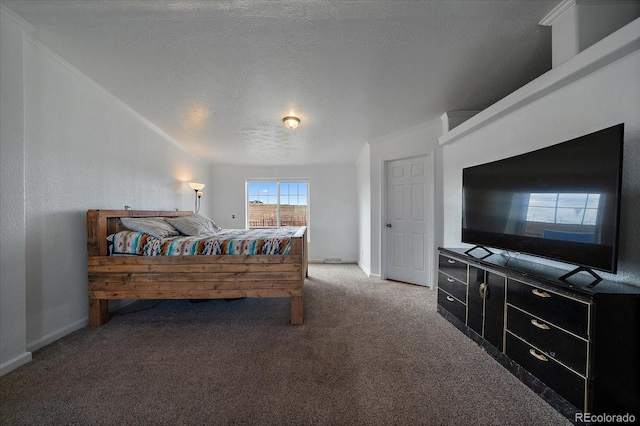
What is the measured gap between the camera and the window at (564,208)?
1.28m

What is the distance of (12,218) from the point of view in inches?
61.4

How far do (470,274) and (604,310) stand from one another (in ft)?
2.89

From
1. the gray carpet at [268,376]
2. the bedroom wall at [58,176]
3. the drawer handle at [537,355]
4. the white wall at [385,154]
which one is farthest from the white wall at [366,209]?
the bedroom wall at [58,176]

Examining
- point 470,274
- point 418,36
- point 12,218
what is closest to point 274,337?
point 470,274

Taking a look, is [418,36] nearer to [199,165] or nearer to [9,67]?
[9,67]

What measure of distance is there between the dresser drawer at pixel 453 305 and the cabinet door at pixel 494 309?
262 millimetres

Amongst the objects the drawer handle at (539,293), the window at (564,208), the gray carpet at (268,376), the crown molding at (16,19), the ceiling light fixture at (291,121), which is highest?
the crown molding at (16,19)

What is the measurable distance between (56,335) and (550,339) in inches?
140

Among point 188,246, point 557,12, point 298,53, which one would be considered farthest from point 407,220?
point 188,246

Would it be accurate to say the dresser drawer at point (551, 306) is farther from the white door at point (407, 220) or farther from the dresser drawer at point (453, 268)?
the white door at point (407, 220)

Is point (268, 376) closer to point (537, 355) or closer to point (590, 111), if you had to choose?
point (537, 355)

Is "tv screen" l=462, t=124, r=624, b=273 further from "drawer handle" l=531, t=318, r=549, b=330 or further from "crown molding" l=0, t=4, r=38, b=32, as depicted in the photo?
"crown molding" l=0, t=4, r=38, b=32

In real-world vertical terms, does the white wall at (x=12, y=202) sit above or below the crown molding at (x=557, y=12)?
below

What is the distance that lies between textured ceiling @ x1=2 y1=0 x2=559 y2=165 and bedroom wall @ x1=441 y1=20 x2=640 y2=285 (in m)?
0.38
